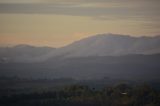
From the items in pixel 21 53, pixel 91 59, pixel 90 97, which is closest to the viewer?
pixel 90 97

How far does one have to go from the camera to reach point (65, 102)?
11406 mm

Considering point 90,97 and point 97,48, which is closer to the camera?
point 90,97

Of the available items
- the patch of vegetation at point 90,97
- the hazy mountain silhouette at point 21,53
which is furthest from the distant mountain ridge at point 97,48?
the patch of vegetation at point 90,97

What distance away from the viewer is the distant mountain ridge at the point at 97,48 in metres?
11.6

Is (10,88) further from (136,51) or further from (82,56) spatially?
(136,51)

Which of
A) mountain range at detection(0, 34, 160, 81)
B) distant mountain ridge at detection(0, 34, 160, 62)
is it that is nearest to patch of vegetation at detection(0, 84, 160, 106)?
mountain range at detection(0, 34, 160, 81)

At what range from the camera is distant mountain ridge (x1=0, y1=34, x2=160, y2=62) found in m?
11.6

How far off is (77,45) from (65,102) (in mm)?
1291

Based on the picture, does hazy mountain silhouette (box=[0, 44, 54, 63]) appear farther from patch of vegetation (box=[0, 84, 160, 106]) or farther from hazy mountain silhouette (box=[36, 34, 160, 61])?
patch of vegetation (box=[0, 84, 160, 106])

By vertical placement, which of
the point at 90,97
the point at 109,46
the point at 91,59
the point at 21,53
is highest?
the point at 109,46

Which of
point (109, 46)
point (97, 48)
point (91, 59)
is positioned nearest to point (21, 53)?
point (91, 59)

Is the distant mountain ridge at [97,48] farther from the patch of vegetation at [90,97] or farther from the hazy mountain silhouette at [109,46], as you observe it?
the patch of vegetation at [90,97]

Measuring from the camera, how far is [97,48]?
1205cm

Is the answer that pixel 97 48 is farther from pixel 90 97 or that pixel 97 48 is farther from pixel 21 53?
pixel 21 53
